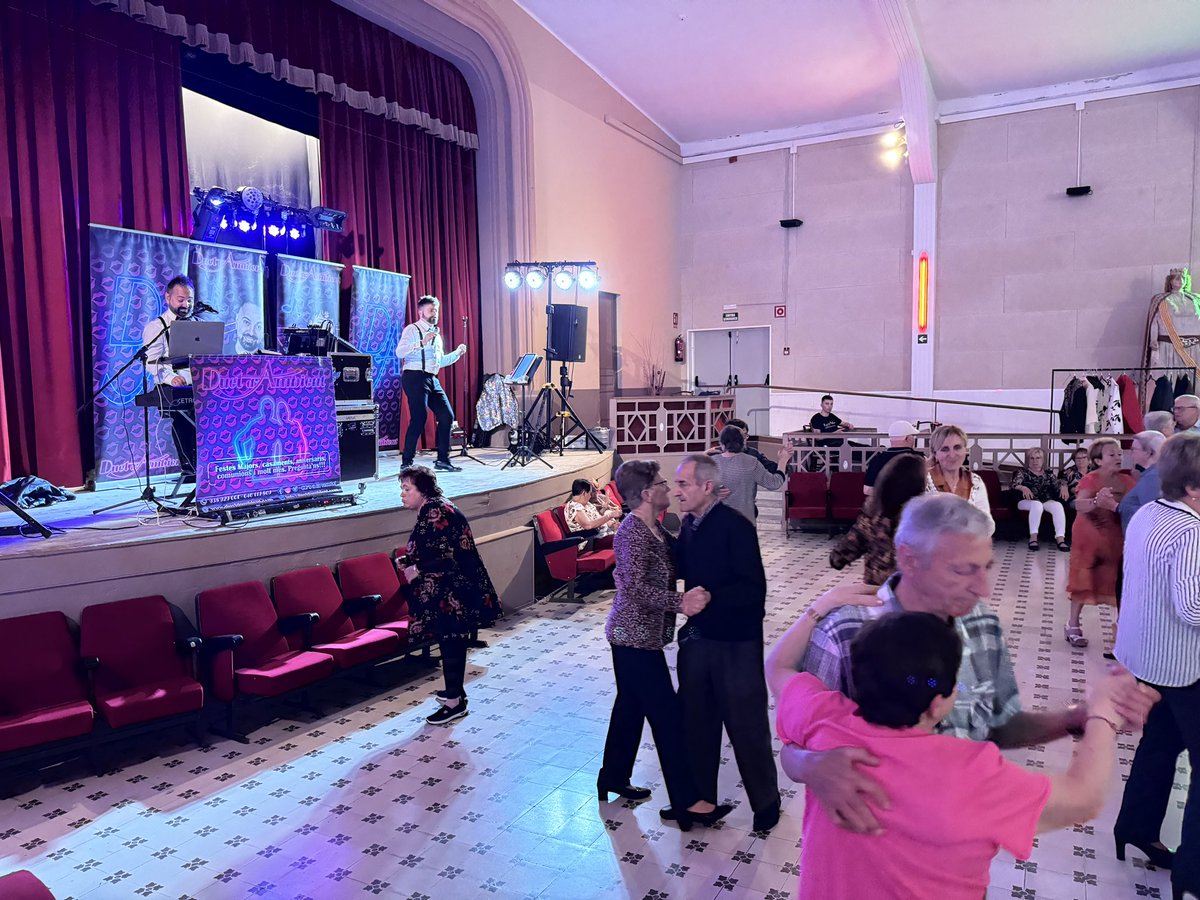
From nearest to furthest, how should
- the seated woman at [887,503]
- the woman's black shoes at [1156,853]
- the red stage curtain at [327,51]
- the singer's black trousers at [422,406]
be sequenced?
the seated woman at [887,503], the woman's black shoes at [1156,853], the red stage curtain at [327,51], the singer's black trousers at [422,406]

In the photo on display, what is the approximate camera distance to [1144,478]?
3.80 meters

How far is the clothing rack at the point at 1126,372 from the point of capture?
11.1 m

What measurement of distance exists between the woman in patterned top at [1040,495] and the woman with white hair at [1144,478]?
16.4ft

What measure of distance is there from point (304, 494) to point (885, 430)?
10087 mm

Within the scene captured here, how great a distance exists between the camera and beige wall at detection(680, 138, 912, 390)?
1349 cm

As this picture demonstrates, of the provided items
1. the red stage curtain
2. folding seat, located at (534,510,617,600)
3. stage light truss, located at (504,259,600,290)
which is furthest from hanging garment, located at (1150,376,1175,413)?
the red stage curtain

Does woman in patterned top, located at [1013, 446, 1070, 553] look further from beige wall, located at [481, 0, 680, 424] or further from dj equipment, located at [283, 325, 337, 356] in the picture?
dj equipment, located at [283, 325, 337, 356]

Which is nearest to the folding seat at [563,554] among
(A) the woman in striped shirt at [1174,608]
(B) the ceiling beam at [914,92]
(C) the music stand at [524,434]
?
(C) the music stand at [524,434]

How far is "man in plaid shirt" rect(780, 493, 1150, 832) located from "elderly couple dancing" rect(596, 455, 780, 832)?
4.21 ft

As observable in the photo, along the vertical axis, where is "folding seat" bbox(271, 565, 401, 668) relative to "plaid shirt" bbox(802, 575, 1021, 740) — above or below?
below

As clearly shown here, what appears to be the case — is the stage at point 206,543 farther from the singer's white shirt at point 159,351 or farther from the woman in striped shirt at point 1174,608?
the woman in striped shirt at point 1174,608

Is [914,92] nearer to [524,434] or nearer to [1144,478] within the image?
[524,434]

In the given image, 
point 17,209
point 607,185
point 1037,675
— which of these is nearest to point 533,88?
point 607,185

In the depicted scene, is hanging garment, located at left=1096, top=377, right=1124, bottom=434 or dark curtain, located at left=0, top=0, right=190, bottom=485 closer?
dark curtain, located at left=0, top=0, right=190, bottom=485
